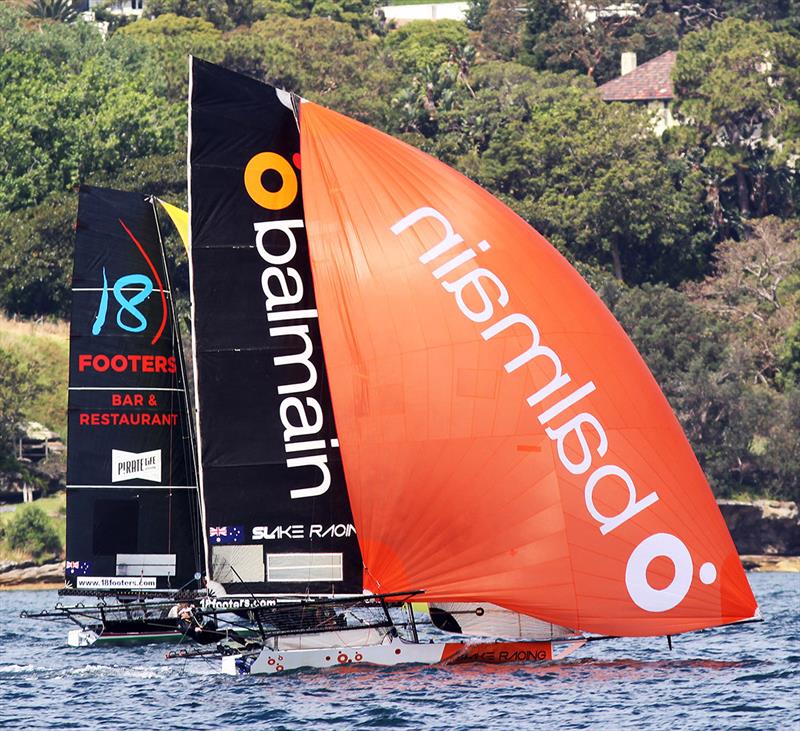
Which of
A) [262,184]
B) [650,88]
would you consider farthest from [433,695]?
[650,88]

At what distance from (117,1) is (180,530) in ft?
321

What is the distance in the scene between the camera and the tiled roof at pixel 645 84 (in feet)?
312

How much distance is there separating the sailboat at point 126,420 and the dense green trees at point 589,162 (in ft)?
93.4

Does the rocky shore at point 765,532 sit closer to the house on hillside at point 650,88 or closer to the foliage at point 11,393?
the foliage at point 11,393

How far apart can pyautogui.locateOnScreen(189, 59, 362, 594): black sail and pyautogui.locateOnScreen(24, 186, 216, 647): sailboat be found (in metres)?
7.15

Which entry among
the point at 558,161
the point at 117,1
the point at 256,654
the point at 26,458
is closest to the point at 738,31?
the point at 558,161

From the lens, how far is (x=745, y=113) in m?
80.8

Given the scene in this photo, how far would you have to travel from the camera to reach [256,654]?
24.2 metres

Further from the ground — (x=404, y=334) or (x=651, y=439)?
(x=404, y=334)

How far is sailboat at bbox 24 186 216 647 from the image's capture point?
30.4 metres

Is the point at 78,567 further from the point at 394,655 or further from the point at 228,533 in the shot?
the point at 394,655

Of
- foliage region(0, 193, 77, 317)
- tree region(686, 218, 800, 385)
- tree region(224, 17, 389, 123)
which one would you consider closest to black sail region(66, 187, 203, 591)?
tree region(686, 218, 800, 385)

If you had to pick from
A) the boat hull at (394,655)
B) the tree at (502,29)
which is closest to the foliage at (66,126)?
the tree at (502,29)

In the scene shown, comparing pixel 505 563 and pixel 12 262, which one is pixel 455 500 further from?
pixel 12 262
